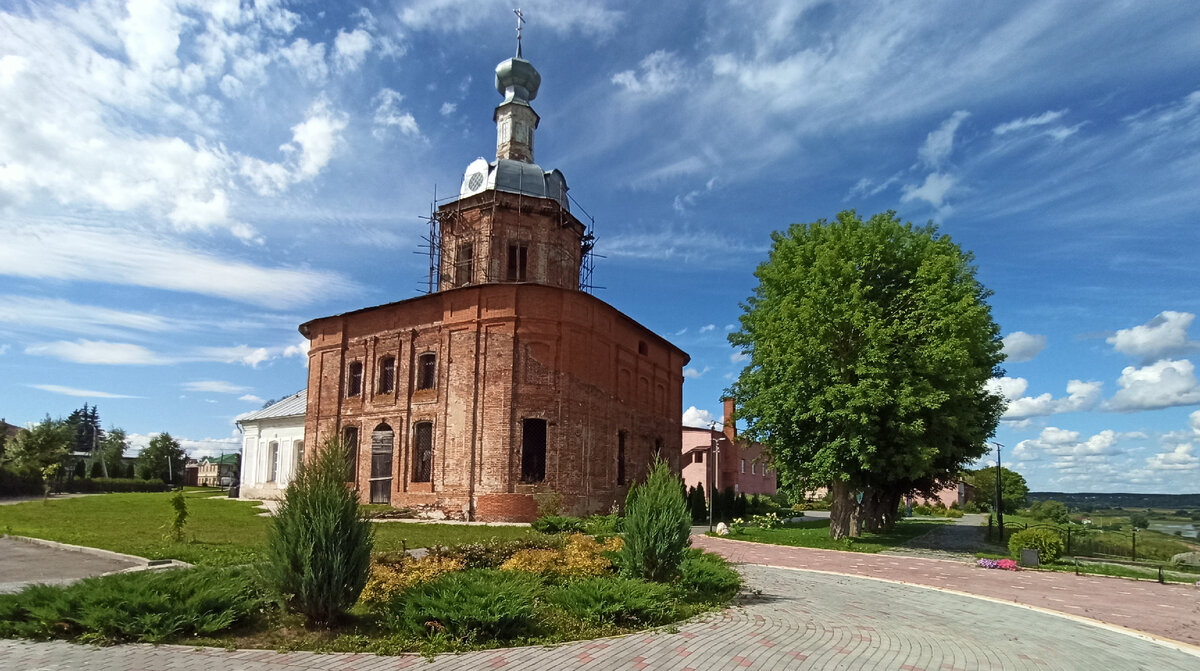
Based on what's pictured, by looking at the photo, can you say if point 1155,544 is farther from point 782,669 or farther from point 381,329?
point 381,329

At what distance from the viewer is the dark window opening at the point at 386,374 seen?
30.3 metres

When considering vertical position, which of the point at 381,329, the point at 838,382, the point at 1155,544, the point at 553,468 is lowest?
the point at 1155,544

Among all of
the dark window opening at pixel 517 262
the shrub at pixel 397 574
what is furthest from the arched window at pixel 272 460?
the shrub at pixel 397 574

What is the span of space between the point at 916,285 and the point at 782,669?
718 inches

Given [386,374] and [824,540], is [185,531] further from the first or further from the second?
[824,540]

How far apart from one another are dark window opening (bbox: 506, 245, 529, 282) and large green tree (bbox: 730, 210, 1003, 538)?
479 inches

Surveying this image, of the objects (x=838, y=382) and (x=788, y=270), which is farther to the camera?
(x=788, y=270)

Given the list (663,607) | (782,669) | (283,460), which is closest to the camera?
(782,669)

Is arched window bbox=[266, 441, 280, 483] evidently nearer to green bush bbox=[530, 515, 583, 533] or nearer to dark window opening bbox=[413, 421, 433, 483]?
dark window opening bbox=[413, 421, 433, 483]

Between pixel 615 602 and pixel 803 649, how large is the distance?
2.16 meters

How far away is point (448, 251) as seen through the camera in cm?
3341

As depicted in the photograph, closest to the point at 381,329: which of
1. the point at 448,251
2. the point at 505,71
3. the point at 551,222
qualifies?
the point at 448,251

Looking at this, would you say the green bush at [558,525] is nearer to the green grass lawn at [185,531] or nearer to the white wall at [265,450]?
the green grass lawn at [185,531]

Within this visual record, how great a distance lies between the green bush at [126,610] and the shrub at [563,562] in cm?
402
